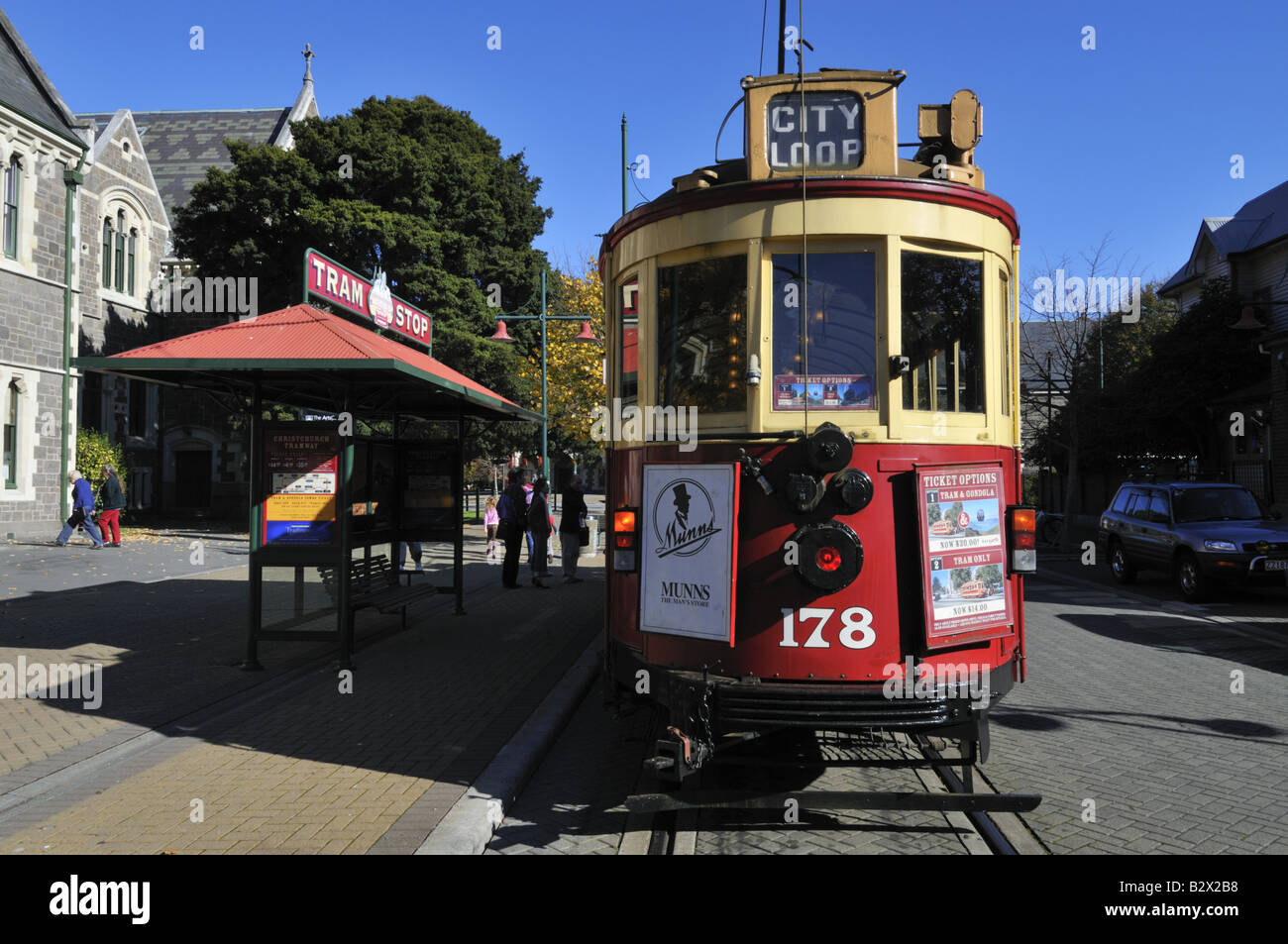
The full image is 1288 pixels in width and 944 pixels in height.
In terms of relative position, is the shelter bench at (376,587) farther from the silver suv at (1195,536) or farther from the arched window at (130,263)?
the arched window at (130,263)

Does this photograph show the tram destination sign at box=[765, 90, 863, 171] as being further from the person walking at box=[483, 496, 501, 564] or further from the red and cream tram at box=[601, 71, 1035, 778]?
the person walking at box=[483, 496, 501, 564]

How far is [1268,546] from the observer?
1255 cm

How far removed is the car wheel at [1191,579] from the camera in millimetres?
13078

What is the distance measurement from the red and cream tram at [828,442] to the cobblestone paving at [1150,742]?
958 mm

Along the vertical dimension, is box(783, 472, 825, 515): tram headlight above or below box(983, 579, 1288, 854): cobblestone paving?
above

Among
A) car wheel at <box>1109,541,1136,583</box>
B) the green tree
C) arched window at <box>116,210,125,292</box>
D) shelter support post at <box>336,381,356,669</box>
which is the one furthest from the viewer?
arched window at <box>116,210,125,292</box>

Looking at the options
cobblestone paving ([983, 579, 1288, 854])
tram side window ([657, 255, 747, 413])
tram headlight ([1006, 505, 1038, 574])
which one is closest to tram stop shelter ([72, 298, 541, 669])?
tram side window ([657, 255, 747, 413])

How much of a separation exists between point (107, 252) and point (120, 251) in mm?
699

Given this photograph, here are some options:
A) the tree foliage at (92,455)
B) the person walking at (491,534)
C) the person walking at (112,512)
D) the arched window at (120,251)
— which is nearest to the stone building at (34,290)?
the tree foliage at (92,455)

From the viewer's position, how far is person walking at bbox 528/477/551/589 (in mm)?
14195

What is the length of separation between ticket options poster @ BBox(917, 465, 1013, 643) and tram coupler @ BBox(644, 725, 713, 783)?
120cm

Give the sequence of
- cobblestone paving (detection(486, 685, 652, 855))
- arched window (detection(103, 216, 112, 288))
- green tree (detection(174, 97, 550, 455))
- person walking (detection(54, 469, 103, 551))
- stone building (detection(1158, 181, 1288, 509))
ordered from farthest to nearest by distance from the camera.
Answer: arched window (detection(103, 216, 112, 288))
green tree (detection(174, 97, 550, 455))
stone building (detection(1158, 181, 1288, 509))
person walking (detection(54, 469, 103, 551))
cobblestone paving (detection(486, 685, 652, 855))

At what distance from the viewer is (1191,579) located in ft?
43.7
